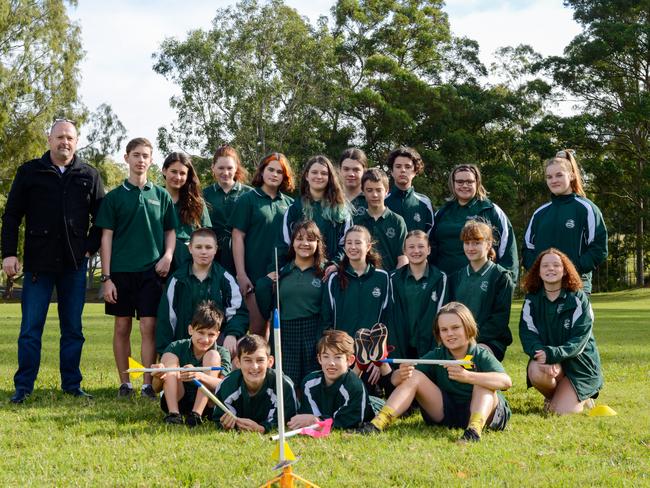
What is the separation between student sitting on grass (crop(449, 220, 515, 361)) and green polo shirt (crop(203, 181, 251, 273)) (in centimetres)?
236

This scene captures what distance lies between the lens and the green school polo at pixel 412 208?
7.73m

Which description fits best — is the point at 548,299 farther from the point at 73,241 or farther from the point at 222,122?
the point at 222,122

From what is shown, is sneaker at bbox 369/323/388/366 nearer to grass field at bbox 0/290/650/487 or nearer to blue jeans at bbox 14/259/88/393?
grass field at bbox 0/290/650/487

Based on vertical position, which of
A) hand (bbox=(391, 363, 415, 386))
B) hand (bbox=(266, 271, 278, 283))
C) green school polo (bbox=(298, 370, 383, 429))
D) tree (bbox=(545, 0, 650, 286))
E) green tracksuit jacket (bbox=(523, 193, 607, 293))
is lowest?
green school polo (bbox=(298, 370, 383, 429))

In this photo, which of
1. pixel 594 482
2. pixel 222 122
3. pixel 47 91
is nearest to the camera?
pixel 594 482

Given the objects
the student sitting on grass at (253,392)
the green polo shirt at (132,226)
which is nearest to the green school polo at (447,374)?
the student sitting on grass at (253,392)

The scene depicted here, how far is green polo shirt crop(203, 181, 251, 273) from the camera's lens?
26.1 feet

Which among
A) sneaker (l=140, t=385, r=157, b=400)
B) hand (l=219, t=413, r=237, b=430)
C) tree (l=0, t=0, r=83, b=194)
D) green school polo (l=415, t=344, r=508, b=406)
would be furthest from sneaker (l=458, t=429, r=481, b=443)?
tree (l=0, t=0, r=83, b=194)

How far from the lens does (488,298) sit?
268 inches

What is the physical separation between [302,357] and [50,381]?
3.35 metres

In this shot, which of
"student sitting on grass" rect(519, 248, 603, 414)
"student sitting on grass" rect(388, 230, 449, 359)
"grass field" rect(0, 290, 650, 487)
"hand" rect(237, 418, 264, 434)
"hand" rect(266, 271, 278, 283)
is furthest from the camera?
"hand" rect(266, 271, 278, 283)

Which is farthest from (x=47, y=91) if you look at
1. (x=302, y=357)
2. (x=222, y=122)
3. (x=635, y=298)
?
(x=302, y=357)

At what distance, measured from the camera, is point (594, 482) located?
439 cm

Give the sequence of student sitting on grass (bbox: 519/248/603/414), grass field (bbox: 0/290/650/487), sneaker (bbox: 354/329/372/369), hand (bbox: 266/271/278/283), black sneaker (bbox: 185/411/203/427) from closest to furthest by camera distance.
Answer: grass field (bbox: 0/290/650/487)
black sneaker (bbox: 185/411/203/427)
sneaker (bbox: 354/329/372/369)
student sitting on grass (bbox: 519/248/603/414)
hand (bbox: 266/271/278/283)
